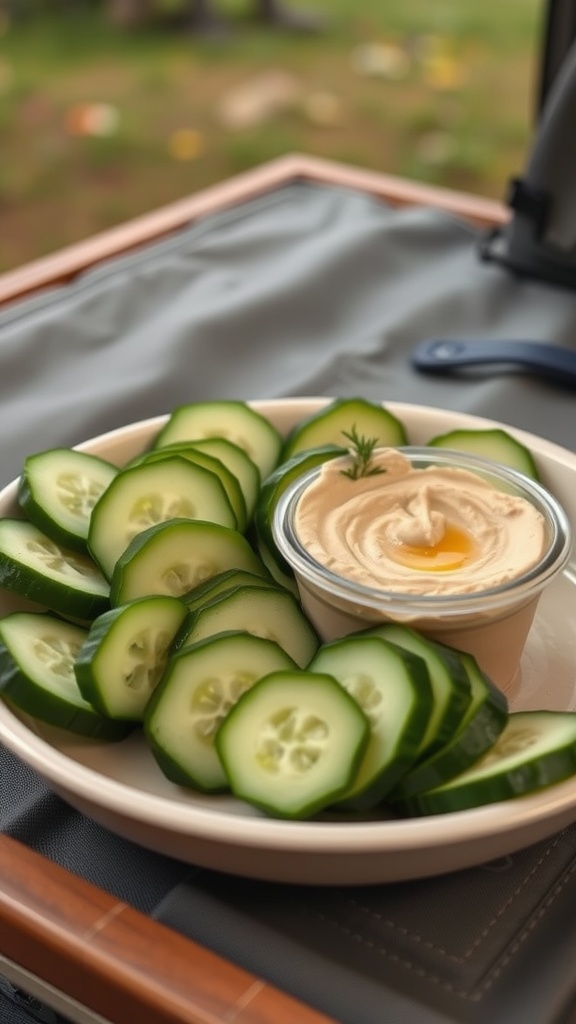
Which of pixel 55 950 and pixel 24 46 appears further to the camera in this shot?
pixel 24 46

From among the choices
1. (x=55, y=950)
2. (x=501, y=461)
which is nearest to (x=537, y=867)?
(x=55, y=950)

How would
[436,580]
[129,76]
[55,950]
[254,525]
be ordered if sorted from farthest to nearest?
1. [129,76]
2. [254,525]
3. [436,580]
4. [55,950]

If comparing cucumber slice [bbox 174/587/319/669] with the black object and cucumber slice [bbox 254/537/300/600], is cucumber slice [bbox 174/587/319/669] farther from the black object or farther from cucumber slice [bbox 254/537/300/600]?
the black object

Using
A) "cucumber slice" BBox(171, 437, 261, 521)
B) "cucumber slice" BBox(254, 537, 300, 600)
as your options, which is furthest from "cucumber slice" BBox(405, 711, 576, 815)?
"cucumber slice" BBox(171, 437, 261, 521)

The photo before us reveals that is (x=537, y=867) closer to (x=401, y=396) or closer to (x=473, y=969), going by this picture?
(x=473, y=969)

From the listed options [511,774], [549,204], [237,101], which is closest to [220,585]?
[511,774]

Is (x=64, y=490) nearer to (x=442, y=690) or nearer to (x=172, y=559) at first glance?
(x=172, y=559)

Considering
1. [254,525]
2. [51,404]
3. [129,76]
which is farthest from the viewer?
[129,76]
